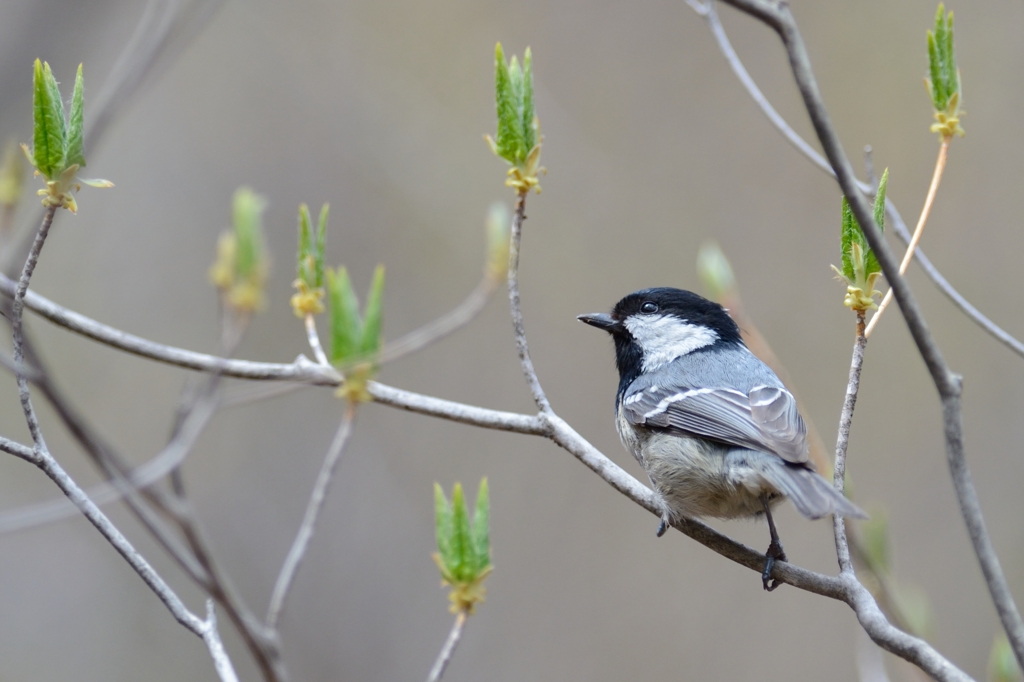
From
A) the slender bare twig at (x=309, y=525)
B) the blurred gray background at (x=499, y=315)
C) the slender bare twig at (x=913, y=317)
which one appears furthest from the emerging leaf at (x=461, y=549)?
the blurred gray background at (x=499, y=315)

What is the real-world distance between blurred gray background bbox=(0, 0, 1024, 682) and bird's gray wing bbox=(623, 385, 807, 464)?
161cm

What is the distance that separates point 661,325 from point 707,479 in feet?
1.98

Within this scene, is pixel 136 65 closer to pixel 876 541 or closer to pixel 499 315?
pixel 876 541

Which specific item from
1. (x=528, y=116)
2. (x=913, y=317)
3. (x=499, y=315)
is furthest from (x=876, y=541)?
(x=499, y=315)

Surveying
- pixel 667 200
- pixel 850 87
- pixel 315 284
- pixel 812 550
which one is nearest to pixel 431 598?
pixel 812 550

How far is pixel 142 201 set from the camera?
12.4 ft

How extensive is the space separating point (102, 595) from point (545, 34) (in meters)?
3.21

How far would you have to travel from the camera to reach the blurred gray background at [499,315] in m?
3.47

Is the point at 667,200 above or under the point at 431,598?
above

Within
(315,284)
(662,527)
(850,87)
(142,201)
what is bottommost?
(662,527)

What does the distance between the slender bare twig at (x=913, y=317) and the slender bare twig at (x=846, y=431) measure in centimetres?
33

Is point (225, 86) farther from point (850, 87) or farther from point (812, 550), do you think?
point (812, 550)

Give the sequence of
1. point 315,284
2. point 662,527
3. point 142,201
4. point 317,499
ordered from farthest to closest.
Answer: point 142,201 → point 662,527 → point 315,284 → point 317,499

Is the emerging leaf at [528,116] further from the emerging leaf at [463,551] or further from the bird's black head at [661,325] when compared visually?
the bird's black head at [661,325]
